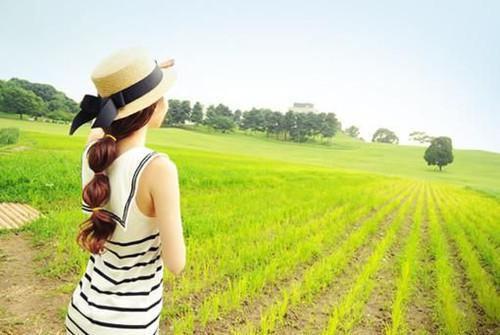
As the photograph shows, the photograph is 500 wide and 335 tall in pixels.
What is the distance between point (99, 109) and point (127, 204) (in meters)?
0.44

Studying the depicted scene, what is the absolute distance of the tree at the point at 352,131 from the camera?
13051cm

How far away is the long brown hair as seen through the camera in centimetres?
129

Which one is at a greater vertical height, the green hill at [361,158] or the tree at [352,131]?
Result: the tree at [352,131]

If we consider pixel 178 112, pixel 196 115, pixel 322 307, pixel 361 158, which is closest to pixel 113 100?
pixel 322 307

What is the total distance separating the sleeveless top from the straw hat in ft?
0.54

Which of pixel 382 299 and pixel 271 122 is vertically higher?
pixel 271 122

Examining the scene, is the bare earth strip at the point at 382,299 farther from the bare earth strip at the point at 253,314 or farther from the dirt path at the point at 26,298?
the dirt path at the point at 26,298

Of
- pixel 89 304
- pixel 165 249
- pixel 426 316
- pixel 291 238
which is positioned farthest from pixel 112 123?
pixel 291 238

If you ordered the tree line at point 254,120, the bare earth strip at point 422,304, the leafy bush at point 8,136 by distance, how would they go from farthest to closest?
the tree line at point 254,120, the leafy bush at point 8,136, the bare earth strip at point 422,304

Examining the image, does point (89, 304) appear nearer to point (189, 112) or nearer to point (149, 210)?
point (149, 210)

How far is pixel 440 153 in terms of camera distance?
2240 inches

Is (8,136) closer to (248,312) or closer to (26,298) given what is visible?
(26,298)

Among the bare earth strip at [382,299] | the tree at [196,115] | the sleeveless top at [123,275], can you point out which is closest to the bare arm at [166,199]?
the sleeveless top at [123,275]

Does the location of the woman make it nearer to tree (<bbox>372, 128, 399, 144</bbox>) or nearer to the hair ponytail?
the hair ponytail
